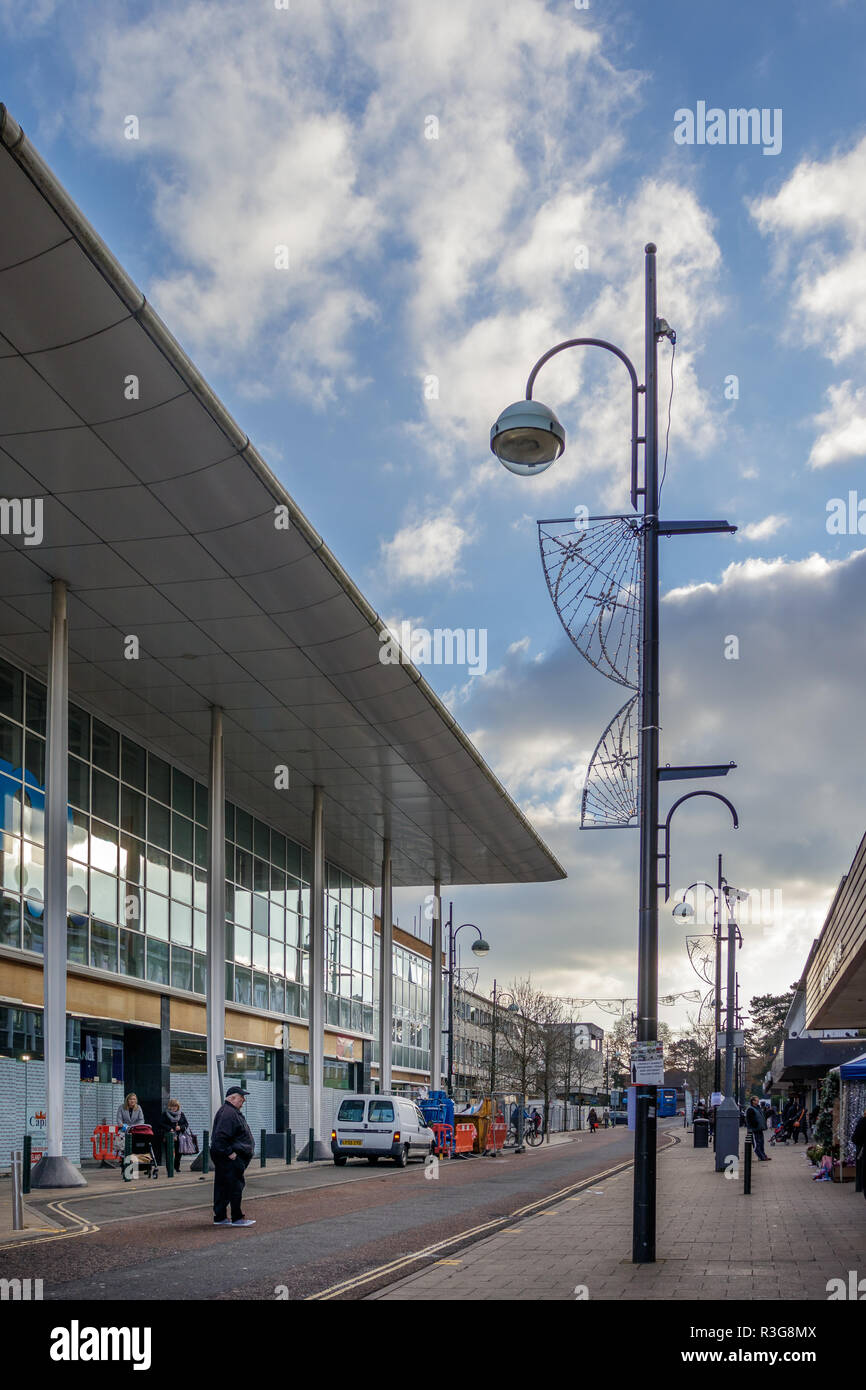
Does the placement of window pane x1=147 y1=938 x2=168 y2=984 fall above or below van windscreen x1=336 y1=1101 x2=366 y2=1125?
above

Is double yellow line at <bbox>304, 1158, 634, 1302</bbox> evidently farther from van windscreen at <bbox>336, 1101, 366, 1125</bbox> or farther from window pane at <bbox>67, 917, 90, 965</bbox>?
window pane at <bbox>67, 917, 90, 965</bbox>

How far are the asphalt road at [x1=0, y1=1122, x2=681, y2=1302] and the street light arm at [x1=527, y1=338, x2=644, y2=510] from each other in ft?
24.8

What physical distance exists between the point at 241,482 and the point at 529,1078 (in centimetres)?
7174

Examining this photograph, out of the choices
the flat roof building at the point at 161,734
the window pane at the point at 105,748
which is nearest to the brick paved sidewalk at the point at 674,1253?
the flat roof building at the point at 161,734

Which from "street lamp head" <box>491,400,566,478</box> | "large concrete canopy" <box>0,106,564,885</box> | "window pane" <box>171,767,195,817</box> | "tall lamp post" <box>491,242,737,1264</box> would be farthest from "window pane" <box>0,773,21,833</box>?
"street lamp head" <box>491,400,566,478</box>

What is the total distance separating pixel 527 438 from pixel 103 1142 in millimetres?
20779

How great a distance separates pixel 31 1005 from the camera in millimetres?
25719

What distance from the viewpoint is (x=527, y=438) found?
1220 cm

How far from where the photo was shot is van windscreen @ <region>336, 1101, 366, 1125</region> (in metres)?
32.1

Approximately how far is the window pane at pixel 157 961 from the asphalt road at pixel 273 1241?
751 cm

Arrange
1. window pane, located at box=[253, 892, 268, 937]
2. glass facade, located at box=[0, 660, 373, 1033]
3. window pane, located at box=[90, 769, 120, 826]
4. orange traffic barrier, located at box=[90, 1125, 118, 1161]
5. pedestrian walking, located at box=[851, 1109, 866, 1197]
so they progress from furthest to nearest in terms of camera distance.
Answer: window pane, located at box=[253, 892, 268, 937], window pane, located at box=[90, 769, 120, 826], orange traffic barrier, located at box=[90, 1125, 118, 1161], glass facade, located at box=[0, 660, 373, 1033], pedestrian walking, located at box=[851, 1109, 866, 1197]

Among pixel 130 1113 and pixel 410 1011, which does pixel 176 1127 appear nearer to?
pixel 130 1113
